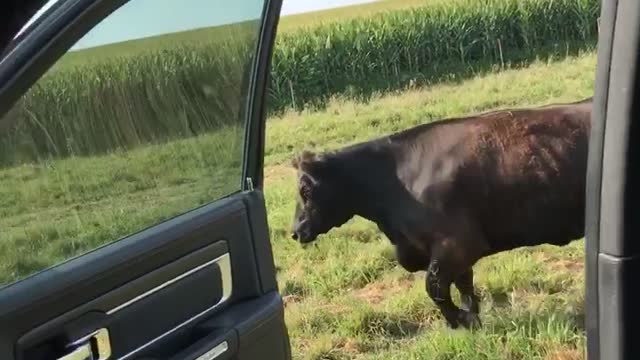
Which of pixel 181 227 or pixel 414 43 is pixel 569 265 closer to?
pixel 414 43

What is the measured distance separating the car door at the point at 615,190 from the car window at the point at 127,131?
1.99ft

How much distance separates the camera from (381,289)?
154 inches

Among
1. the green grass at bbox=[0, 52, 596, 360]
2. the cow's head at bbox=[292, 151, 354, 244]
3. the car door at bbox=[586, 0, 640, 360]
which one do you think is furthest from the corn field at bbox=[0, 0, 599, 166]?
A: the car door at bbox=[586, 0, 640, 360]

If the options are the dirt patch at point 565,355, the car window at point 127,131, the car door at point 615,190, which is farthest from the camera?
the dirt patch at point 565,355

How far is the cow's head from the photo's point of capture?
377 centimetres

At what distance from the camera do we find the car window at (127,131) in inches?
46.9

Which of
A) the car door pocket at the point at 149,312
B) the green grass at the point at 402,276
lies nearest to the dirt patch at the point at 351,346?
the green grass at the point at 402,276

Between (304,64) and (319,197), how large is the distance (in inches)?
30.2

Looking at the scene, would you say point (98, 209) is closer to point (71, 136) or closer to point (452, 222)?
point (71, 136)

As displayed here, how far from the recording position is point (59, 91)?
1.21 meters

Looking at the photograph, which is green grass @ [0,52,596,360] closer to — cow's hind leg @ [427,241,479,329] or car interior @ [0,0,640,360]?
cow's hind leg @ [427,241,479,329]

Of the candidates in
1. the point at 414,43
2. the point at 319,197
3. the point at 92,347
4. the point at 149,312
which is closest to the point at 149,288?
the point at 149,312

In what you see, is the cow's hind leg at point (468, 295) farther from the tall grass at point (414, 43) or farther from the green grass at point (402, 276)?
the tall grass at point (414, 43)

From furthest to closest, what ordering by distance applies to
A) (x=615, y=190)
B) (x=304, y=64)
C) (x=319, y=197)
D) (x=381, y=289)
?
(x=304, y=64) < (x=381, y=289) < (x=319, y=197) < (x=615, y=190)
